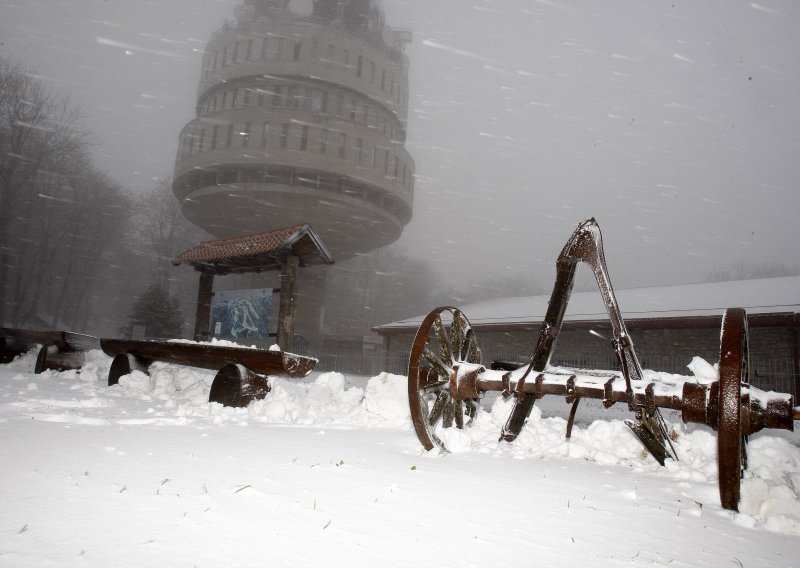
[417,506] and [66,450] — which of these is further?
[66,450]

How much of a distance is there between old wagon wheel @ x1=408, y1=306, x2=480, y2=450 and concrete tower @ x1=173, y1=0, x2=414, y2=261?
79.0 ft

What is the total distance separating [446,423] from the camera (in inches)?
202

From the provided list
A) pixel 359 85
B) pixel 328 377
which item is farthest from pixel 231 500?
pixel 359 85

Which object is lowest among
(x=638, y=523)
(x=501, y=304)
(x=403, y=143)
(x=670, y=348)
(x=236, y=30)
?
(x=638, y=523)

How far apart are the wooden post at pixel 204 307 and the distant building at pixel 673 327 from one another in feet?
28.7

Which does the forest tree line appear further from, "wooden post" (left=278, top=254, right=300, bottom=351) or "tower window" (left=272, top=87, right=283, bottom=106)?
"wooden post" (left=278, top=254, right=300, bottom=351)

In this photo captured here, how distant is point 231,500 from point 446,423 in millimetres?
2920

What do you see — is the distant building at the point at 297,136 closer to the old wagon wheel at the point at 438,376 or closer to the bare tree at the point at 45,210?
the bare tree at the point at 45,210

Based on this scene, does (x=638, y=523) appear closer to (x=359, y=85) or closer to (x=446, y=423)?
(x=446, y=423)

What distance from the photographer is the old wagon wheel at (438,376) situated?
4.10m

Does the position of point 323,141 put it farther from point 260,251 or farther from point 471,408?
point 471,408

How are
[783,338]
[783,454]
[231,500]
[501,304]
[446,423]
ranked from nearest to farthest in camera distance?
[231,500], [783,454], [446,423], [783,338], [501,304]

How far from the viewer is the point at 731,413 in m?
2.71

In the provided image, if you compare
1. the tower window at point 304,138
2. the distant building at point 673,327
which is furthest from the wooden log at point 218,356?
the tower window at point 304,138
